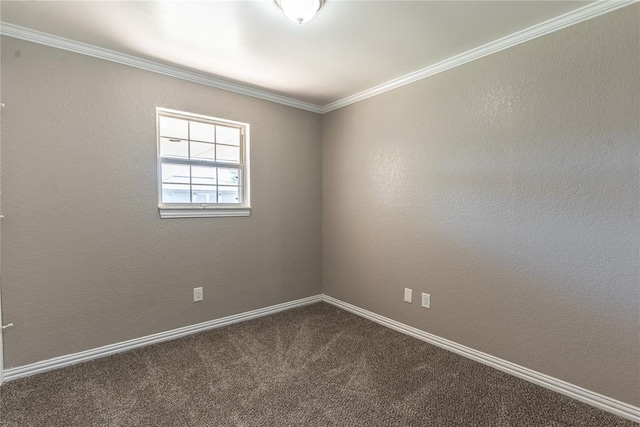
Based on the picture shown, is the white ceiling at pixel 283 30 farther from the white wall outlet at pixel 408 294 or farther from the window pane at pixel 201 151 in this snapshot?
the white wall outlet at pixel 408 294

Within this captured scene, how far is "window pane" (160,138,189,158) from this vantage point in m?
2.64

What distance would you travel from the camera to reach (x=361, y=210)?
3174 mm

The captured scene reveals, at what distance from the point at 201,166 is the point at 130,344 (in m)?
1.59

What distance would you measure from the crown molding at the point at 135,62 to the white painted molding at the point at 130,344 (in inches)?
85.8

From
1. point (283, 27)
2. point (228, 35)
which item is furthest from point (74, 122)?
point (283, 27)

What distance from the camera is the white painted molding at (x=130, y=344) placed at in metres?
2.05

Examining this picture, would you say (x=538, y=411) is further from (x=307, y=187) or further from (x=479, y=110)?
(x=307, y=187)

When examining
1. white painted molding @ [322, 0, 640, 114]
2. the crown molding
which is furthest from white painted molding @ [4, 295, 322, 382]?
white painted molding @ [322, 0, 640, 114]

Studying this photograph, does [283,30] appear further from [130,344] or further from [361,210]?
[130,344]

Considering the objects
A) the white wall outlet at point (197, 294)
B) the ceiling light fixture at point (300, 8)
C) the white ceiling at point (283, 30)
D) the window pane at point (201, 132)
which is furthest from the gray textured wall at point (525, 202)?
the white wall outlet at point (197, 294)

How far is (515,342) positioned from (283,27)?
2627mm

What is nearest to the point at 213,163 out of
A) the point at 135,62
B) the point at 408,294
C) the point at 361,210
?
the point at 135,62

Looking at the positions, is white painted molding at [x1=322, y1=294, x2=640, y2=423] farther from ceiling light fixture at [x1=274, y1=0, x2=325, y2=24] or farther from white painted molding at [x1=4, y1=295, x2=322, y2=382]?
ceiling light fixture at [x1=274, y1=0, x2=325, y2=24]

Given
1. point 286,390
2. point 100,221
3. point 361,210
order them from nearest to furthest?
point 286,390 < point 100,221 < point 361,210
